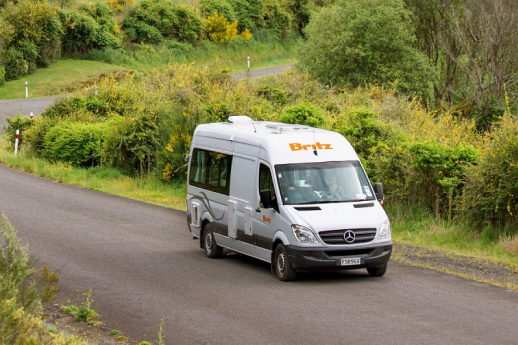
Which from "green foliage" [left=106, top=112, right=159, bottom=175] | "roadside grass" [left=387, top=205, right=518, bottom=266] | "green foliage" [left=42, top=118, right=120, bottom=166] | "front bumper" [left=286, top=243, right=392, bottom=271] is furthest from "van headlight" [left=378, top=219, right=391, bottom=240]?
"green foliage" [left=42, top=118, right=120, bottom=166]

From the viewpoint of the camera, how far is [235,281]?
1541 centimetres

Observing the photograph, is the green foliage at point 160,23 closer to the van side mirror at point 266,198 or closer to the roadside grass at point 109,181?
the roadside grass at point 109,181

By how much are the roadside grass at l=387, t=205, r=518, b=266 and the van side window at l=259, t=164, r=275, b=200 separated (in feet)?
14.9

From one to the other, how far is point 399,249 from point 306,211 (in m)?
3.91

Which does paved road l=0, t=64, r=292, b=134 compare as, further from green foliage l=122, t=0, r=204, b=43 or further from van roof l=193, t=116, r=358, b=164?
van roof l=193, t=116, r=358, b=164

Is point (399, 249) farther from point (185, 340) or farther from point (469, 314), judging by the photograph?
point (185, 340)

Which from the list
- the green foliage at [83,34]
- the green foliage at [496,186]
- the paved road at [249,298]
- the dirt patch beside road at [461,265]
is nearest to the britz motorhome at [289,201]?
the paved road at [249,298]

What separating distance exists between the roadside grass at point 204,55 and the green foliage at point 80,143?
23.4 m

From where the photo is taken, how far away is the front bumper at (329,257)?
14.8 metres

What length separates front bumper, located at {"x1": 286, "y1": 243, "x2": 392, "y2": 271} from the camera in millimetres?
14844

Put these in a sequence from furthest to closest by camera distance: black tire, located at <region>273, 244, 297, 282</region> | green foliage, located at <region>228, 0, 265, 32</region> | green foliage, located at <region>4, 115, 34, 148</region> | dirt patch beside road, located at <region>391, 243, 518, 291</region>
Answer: green foliage, located at <region>228, 0, 265, 32</region>
green foliage, located at <region>4, 115, 34, 148</region>
dirt patch beside road, located at <region>391, 243, 518, 291</region>
black tire, located at <region>273, 244, 297, 282</region>

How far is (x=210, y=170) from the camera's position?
18234mm

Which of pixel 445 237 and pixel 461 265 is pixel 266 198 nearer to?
pixel 461 265

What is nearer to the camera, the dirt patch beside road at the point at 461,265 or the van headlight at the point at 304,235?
the van headlight at the point at 304,235
